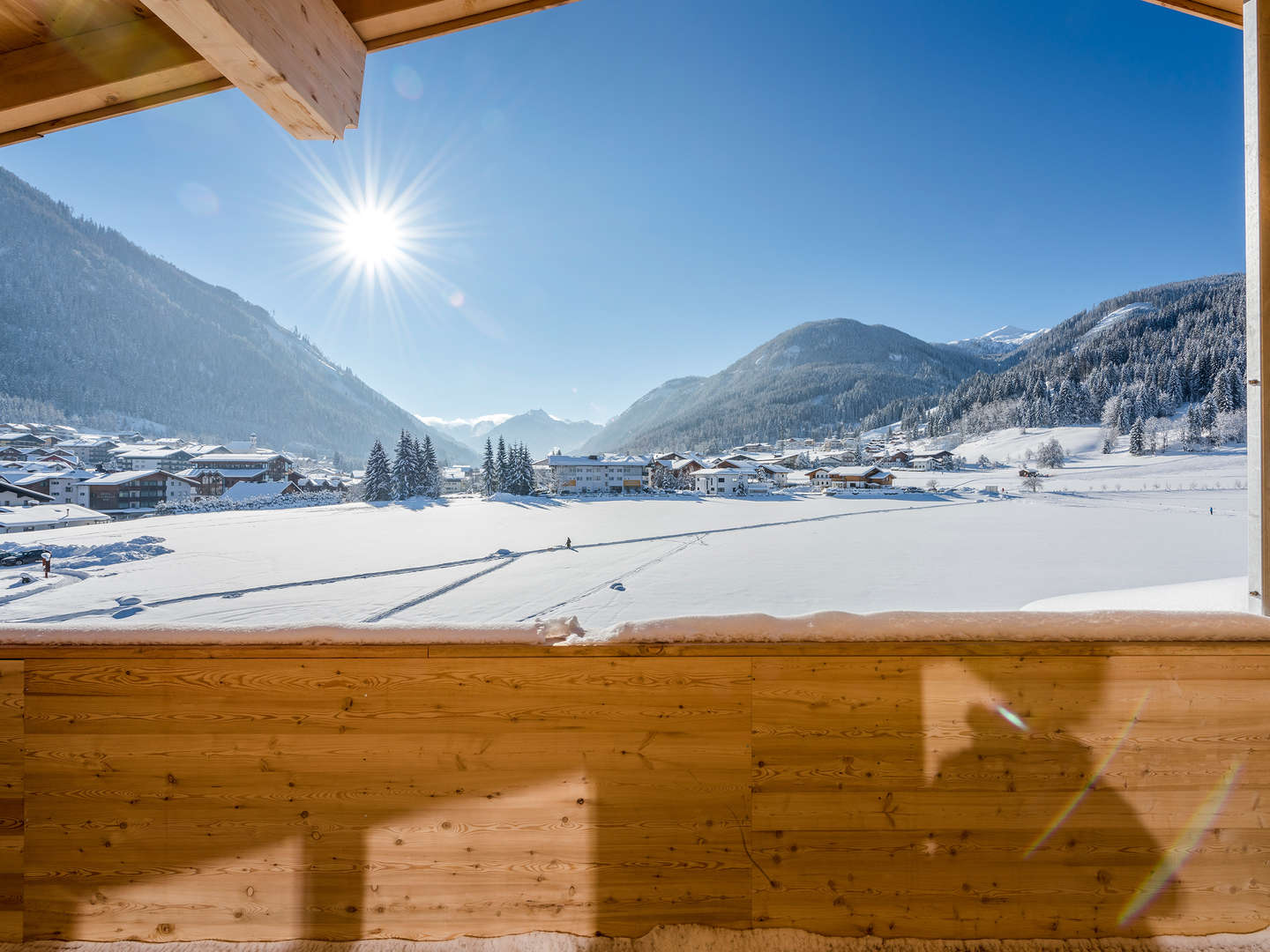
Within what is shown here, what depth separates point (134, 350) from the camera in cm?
1784

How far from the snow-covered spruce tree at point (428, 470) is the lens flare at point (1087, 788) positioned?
2102 centimetres

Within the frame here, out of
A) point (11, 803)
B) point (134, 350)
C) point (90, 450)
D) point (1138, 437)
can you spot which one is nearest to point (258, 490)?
point (90, 450)

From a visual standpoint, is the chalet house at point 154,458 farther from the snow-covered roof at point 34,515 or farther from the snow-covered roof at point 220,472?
the snow-covered roof at point 34,515

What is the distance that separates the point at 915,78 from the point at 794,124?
9.05 feet

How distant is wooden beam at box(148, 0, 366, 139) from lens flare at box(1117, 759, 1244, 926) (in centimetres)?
265

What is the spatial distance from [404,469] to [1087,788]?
21.1m

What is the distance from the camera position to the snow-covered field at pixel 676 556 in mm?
9305

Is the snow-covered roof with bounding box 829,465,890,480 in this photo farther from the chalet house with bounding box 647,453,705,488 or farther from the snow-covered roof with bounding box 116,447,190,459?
the snow-covered roof with bounding box 116,447,190,459

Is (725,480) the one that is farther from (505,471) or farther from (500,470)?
(500,470)

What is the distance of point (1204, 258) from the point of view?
14.5 m

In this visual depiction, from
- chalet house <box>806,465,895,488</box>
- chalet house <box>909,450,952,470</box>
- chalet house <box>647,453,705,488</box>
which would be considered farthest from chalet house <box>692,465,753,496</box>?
chalet house <box>909,450,952,470</box>

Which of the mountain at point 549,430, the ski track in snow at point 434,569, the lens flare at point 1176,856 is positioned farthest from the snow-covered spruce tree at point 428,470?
the mountain at point 549,430

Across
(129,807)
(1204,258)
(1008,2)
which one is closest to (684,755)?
(129,807)

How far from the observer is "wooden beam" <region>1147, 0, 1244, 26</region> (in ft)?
4.11
